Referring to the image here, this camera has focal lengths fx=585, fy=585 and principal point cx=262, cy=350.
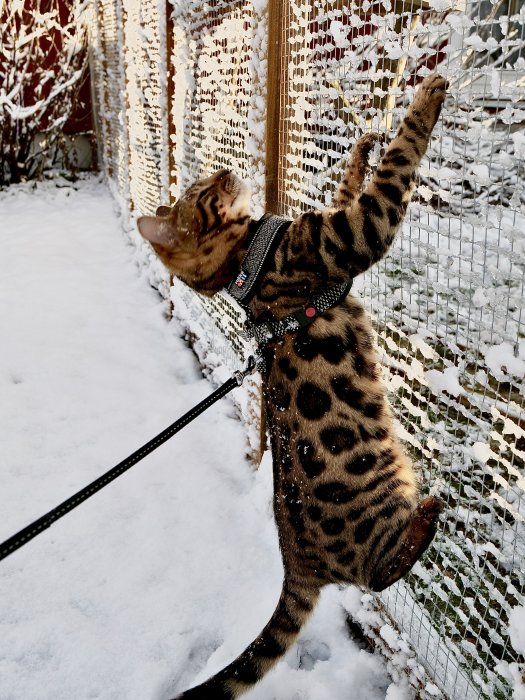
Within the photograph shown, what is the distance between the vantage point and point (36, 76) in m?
9.82

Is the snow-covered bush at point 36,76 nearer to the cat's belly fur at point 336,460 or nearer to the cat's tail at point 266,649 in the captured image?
the cat's belly fur at point 336,460

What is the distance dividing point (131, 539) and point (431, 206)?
1.86 meters

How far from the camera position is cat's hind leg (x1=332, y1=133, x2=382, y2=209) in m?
1.90

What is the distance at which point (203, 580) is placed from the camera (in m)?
2.40

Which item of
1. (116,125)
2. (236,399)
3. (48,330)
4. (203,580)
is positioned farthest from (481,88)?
(116,125)

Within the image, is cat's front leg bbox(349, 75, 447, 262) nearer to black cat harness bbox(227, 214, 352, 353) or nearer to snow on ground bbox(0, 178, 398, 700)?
black cat harness bbox(227, 214, 352, 353)

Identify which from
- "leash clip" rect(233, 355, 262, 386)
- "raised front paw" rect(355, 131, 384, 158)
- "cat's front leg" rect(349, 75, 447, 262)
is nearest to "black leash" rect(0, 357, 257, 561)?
"leash clip" rect(233, 355, 262, 386)

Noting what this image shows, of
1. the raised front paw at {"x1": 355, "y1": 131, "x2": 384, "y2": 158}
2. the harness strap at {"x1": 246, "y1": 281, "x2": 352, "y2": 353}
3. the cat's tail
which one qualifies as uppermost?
the raised front paw at {"x1": 355, "y1": 131, "x2": 384, "y2": 158}

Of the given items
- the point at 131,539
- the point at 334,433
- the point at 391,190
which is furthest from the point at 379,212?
the point at 131,539

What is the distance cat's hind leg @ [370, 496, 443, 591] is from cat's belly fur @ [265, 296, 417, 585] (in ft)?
0.09

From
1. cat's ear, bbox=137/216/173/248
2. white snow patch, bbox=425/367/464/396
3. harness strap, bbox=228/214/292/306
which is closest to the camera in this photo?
white snow patch, bbox=425/367/464/396

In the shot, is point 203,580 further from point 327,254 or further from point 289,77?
point 289,77

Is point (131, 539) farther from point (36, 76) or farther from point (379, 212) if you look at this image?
point (36, 76)

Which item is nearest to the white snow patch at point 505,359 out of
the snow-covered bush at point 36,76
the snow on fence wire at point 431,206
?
the snow on fence wire at point 431,206
